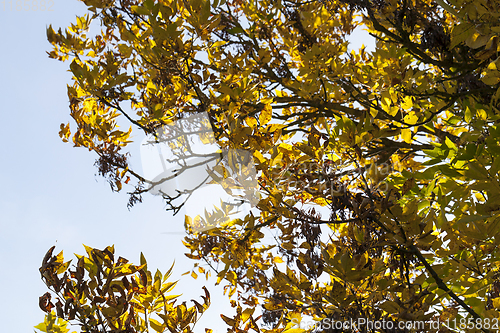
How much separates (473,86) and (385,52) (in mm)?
684

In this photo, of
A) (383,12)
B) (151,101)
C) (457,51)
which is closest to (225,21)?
(151,101)

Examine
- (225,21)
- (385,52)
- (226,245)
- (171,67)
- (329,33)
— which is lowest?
(226,245)

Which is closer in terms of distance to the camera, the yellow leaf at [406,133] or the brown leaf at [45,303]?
the brown leaf at [45,303]

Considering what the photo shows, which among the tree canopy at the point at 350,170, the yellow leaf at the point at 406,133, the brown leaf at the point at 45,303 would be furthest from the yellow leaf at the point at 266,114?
the brown leaf at the point at 45,303

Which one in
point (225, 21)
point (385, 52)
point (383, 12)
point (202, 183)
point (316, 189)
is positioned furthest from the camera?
point (225, 21)

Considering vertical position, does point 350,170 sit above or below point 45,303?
above

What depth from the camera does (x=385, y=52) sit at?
2510 millimetres

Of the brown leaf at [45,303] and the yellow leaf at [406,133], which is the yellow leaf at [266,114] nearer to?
the yellow leaf at [406,133]

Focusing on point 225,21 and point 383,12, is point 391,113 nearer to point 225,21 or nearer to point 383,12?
point 383,12

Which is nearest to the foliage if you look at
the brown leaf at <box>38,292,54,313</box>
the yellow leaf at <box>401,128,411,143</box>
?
the brown leaf at <box>38,292,54,313</box>

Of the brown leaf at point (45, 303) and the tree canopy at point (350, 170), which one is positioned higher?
the tree canopy at point (350, 170)

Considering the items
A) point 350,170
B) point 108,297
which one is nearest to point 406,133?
point 350,170

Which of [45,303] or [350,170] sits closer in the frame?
[45,303]

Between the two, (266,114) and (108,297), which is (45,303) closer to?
(108,297)
